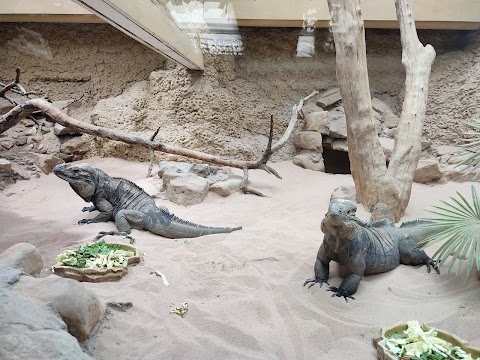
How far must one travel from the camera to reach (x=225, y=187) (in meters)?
5.91

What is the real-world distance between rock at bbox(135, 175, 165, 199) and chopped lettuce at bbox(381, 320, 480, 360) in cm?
418

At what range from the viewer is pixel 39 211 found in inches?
190

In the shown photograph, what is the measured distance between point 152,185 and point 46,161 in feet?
6.91

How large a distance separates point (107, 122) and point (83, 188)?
264 centimetres

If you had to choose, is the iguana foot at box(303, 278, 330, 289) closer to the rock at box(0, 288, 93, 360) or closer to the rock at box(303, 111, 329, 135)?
the rock at box(0, 288, 93, 360)

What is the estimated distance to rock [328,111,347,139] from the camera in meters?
7.14

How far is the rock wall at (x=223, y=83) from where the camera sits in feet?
23.4

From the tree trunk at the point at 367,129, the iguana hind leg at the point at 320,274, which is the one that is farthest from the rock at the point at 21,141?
the iguana hind leg at the point at 320,274

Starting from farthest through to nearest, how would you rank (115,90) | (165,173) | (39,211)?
(115,90)
(165,173)
(39,211)

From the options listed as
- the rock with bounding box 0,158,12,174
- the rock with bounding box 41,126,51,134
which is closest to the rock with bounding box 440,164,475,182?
the rock with bounding box 0,158,12,174

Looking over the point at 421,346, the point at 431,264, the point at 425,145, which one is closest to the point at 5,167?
the point at 431,264

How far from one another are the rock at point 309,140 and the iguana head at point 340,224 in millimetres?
4518

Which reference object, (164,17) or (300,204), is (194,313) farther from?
(164,17)

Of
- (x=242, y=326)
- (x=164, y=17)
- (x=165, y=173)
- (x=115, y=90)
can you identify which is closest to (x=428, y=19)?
(x=164, y=17)
